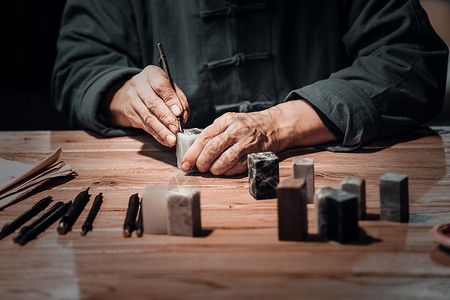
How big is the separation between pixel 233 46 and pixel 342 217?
1223 millimetres

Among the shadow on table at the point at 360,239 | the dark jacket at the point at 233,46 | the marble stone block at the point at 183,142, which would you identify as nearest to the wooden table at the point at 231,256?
the shadow on table at the point at 360,239

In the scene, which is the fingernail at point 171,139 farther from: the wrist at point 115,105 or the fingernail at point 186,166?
the wrist at point 115,105

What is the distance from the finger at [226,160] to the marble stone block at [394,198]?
44 cm

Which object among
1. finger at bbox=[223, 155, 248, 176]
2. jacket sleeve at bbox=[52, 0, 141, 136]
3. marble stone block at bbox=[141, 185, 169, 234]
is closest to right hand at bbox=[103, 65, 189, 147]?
finger at bbox=[223, 155, 248, 176]

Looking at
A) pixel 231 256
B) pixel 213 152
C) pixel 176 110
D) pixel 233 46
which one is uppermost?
→ pixel 233 46

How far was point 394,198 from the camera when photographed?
0.91 m

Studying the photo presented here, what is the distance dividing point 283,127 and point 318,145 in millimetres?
152

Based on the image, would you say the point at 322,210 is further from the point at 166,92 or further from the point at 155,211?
the point at 166,92

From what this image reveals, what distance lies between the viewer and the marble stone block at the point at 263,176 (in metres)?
1.08

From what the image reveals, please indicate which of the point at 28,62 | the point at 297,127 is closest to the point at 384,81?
the point at 297,127

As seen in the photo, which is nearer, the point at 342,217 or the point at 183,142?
the point at 342,217

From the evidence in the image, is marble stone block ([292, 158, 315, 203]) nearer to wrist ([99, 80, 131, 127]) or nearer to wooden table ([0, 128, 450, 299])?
wooden table ([0, 128, 450, 299])

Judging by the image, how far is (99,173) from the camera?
1334mm

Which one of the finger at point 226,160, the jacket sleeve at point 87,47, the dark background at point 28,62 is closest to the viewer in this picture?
the finger at point 226,160
